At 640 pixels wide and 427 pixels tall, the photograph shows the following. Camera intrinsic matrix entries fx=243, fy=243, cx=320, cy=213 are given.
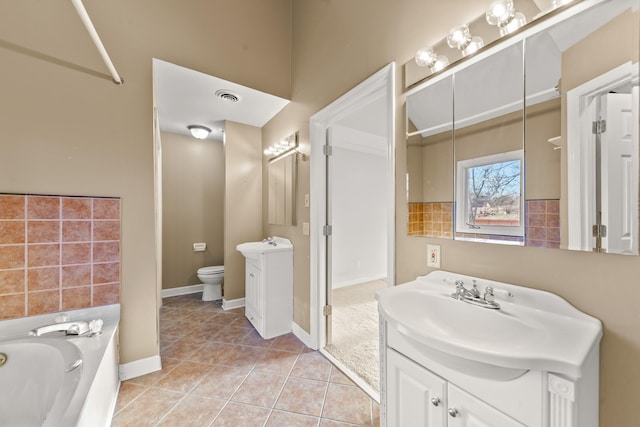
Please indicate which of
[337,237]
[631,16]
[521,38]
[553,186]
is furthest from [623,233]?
[337,237]

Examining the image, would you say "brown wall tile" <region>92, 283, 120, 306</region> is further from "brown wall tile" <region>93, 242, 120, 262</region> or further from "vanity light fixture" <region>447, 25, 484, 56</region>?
"vanity light fixture" <region>447, 25, 484, 56</region>

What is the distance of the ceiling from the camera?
6.99ft

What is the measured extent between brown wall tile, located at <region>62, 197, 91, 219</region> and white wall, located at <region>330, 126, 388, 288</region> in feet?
9.17

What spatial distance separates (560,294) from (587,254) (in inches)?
6.4

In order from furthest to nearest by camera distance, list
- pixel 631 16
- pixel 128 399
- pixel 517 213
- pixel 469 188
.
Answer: pixel 128 399 < pixel 469 188 < pixel 517 213 < pixel 631 16

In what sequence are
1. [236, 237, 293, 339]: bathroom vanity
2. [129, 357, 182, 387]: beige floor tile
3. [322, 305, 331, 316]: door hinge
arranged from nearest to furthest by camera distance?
1. [129, 357, 182, 387]: beige floor tile
2. [322, 305, 331, 316]: door hinge
3. [236, 237, 293, 339]: bathroom vanity

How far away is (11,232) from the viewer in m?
1.46

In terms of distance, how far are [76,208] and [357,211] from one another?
3.41 m

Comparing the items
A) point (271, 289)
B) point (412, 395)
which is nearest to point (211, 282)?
point (271, 289)

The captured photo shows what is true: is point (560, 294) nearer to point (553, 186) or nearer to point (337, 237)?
point (553, 186)

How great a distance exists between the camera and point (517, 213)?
982 mm

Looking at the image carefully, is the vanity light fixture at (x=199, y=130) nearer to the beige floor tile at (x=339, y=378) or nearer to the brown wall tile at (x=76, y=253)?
the brown wall tile at (x=76, y=253)

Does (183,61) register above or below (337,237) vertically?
above

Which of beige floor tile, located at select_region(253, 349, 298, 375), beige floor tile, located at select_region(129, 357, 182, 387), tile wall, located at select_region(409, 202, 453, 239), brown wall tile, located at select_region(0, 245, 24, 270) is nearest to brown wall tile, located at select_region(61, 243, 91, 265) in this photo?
brown wall tile, located at select_region(0, 245, 24, 270)
